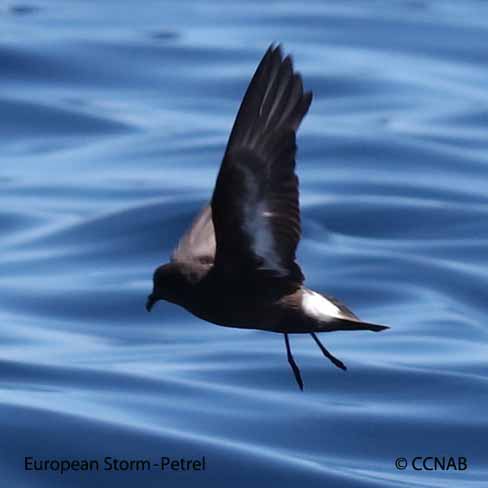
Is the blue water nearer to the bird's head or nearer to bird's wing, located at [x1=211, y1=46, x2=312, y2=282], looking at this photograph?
the bird's head

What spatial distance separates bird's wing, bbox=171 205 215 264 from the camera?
7992 millimetres

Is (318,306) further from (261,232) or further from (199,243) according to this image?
(199,243)

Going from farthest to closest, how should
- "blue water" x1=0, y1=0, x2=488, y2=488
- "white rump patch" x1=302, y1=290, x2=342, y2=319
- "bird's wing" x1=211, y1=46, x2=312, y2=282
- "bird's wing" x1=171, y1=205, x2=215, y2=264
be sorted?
"blue water" x1=0, y1=0, x2=488, y2=488 → "bird's wing" x1=171, y1=205, x2=215, y2=264 → "white rump patch" x1=302, y1=290, x2=342, y2=319 → "bird's wing" x1=211, y1=46, x2=312, y2=282

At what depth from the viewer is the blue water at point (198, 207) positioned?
12.0m

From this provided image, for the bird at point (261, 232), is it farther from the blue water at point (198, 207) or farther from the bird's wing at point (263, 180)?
the blue water at point (198, 207)

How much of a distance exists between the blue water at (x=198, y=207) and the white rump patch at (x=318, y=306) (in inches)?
156

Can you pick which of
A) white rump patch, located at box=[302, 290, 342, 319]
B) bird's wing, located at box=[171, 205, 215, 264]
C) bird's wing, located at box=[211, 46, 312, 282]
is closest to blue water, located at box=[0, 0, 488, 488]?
Answer: bird's wing, located at box=[171, 205, 215, 264]

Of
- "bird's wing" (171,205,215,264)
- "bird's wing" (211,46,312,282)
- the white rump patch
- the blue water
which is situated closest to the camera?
"bird's wing" (211,46,312,282)

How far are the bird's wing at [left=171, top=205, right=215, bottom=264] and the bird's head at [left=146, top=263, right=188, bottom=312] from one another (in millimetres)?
577

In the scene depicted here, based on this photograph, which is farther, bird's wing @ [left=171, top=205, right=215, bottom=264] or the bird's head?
bird's wing @ [left=171, top=205, right=215, bottom=264]

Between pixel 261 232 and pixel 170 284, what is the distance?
0.41 metres

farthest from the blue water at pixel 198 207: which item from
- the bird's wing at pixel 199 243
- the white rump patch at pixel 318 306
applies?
the white rump patch at pixel 318 306

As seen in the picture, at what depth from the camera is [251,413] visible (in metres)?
12.9

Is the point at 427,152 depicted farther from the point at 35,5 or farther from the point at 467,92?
the point at 35,5
